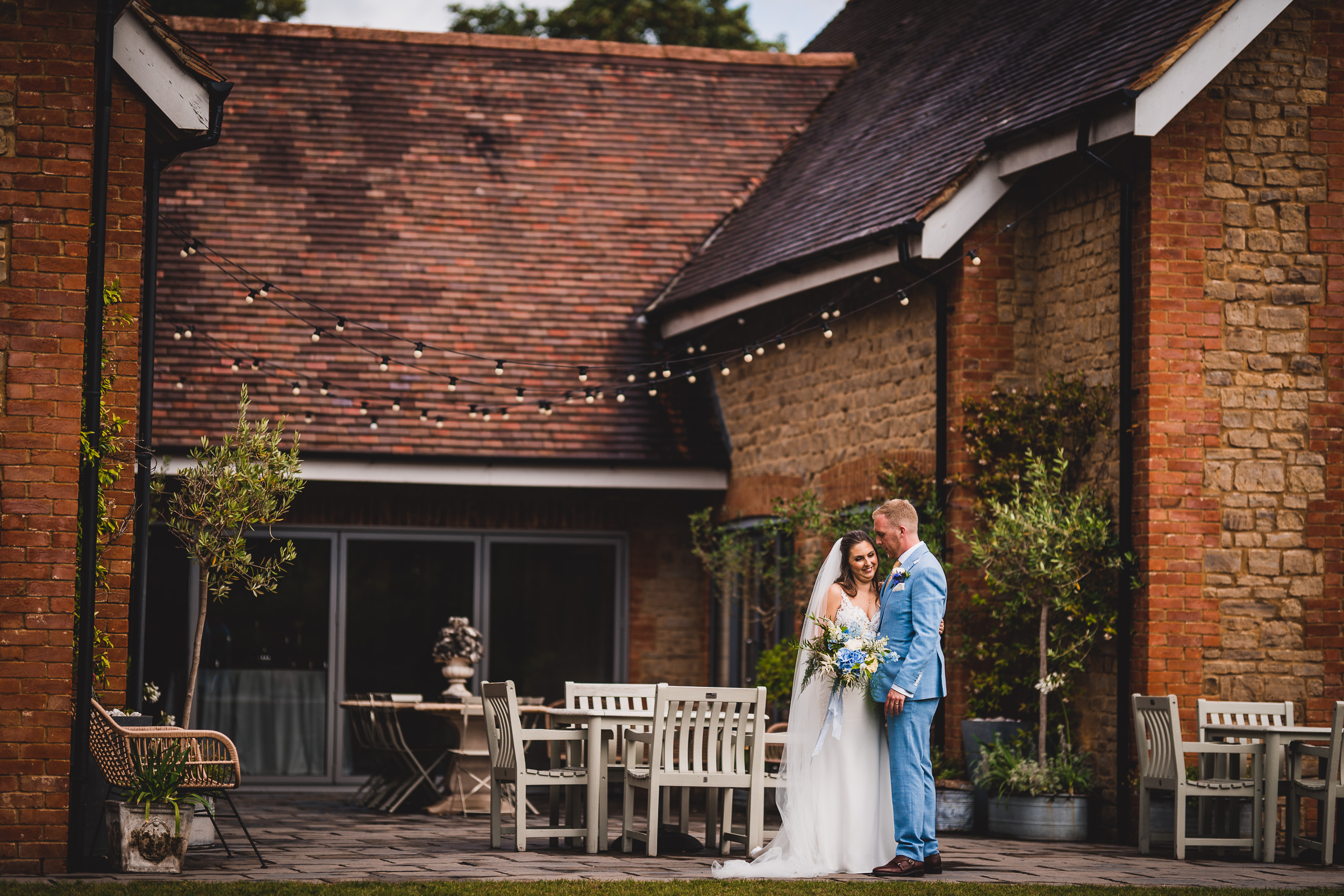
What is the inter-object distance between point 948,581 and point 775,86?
8455 millimetres

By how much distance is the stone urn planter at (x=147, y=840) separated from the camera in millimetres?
7227

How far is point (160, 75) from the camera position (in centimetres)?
853

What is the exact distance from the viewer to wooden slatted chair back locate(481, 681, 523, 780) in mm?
8398

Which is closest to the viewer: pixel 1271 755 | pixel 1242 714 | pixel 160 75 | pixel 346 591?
pixel 1271 755

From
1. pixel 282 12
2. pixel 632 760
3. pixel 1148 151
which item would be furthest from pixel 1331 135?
pixel 282 12

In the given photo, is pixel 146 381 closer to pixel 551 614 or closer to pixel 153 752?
pixel 153 752

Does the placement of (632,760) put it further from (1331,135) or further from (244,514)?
(1331,135)

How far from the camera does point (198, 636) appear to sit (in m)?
8.64

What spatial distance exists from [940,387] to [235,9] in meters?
16.8

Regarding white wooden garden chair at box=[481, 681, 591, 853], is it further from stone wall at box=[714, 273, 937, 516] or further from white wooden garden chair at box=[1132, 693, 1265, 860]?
stone wall at box=[714, 273, 937, 516]

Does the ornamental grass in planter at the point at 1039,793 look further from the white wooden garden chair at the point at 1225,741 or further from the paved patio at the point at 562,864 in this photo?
the white wooden garden chair at the point at 1225,741

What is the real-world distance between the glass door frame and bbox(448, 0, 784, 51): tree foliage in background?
43.3ft

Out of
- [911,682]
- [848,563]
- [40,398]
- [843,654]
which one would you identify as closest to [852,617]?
[843,654]

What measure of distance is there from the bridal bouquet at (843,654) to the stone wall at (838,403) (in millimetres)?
3172
